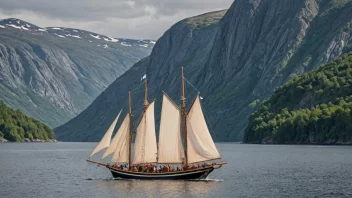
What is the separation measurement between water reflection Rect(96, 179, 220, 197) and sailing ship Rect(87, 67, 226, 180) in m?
1.73

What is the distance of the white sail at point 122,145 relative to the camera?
134 metres

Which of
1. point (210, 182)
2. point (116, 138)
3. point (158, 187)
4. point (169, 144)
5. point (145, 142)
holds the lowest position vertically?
point (158, 187)

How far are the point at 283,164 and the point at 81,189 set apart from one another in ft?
214

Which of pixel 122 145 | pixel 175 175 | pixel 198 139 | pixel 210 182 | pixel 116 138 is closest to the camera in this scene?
pixel 198 139

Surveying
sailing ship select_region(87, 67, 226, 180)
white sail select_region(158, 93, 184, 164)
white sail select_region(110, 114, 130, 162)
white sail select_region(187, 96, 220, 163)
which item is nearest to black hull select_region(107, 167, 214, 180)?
sailing ship select_region(87, 67, 226, 180)

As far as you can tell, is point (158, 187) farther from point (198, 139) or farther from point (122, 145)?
point (122, 145)

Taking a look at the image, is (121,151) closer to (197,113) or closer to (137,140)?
(137,140)

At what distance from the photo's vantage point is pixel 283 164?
582 feet

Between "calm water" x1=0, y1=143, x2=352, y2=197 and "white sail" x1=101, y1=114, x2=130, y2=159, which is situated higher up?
"white sail" x1=101, y1=114, x2=130, y2=159

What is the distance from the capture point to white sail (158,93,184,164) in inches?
5197

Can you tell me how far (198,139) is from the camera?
131 m

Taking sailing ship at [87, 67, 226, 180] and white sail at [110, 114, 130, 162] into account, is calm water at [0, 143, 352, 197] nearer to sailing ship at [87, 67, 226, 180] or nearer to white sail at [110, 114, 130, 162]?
sailing ship at [87, 67, 226, 180]

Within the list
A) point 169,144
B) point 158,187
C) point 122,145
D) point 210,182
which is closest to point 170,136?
point 169,144

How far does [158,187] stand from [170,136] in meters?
11.9
